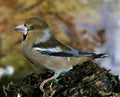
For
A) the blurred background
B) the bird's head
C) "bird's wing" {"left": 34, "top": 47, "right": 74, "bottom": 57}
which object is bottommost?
"bird's wing" {"left": 34, "top": 47, "right": 74, "bottom": 57}

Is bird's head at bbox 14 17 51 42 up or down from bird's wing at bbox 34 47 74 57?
up

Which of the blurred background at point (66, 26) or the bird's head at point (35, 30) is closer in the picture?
the bird's head at point (35, 30)

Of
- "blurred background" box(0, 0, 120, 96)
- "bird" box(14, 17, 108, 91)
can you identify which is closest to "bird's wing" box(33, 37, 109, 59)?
"bird" box(14, 17, 108, 91)

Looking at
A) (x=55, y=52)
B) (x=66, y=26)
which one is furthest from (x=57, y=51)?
(x=66, y=26)

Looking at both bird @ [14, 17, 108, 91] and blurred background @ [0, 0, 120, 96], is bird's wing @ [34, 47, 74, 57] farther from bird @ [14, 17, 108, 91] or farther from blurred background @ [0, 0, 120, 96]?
blurred background @ [0, 0, 120, 96]

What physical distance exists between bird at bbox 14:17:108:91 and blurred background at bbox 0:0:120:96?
1.30 metres

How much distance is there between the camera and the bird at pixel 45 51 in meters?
0.71

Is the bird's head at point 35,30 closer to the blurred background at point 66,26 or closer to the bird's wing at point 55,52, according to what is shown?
the bird's wing at point 55,52

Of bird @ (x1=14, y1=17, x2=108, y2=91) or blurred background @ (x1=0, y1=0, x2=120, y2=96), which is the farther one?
blurred background @ (x1=0, y1=0, x2=120, y2=96)

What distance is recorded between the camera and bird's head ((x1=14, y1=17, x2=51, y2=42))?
728 mm

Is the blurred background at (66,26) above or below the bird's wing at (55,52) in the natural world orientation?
above

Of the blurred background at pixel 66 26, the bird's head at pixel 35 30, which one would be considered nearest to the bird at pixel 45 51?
the bird's head at pixel 35 30

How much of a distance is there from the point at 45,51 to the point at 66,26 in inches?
54.5

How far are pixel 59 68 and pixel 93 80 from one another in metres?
0.13
